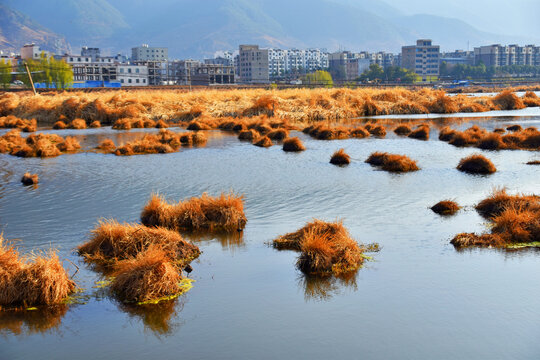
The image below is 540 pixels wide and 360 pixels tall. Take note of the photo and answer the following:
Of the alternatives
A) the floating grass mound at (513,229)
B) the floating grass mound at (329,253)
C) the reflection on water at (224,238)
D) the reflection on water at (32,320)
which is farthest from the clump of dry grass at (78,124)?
the reflection on water at (32,320)

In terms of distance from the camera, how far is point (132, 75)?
179750 mm

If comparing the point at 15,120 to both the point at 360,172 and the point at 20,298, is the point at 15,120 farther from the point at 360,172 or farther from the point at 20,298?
the point at 20,298

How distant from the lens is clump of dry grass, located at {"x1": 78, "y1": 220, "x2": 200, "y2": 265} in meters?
14.4

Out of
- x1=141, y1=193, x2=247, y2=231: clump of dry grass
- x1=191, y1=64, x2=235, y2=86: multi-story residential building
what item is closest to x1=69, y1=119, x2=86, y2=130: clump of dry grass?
x1=141, y1=193, x2=247, y2=231: clump of dry grass

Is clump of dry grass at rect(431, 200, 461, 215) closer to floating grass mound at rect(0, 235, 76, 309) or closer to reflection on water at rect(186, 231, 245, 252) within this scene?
reflection on water at rect(186, 231, 245, 252)

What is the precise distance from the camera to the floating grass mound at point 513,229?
15586 millimetres

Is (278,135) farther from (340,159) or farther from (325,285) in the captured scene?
(325,285)

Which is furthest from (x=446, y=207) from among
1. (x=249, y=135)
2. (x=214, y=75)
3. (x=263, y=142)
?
(x=214, y=75)

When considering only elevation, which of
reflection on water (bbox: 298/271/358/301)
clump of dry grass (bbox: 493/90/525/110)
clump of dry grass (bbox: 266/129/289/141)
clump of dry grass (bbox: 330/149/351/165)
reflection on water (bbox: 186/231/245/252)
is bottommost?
reflection on water (bbox: 298/271/358/301)

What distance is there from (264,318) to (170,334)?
176 cm

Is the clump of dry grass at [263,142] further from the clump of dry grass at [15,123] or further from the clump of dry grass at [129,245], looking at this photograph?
the clump of dry grass at [15,123]

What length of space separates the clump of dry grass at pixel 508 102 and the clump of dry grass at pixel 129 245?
208 feet

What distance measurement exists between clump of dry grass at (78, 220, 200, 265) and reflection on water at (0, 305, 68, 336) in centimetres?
247

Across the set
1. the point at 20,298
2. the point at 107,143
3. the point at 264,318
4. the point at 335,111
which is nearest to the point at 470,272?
the point at 264,318
